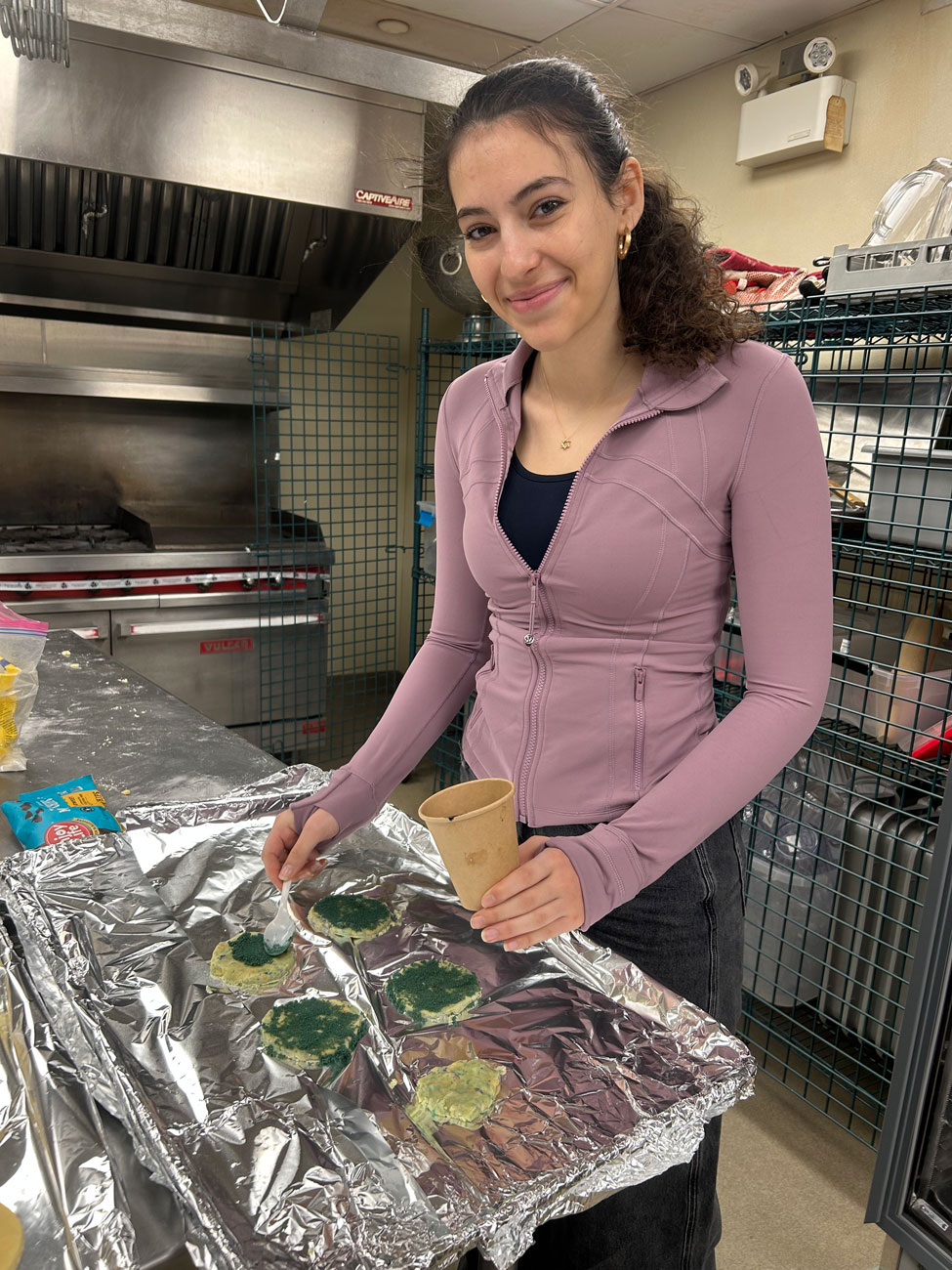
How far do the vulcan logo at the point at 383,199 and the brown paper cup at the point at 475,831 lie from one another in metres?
3.04

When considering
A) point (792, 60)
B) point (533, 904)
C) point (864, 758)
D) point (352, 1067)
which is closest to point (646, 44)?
point (792, 60)

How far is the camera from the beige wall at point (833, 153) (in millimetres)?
2723

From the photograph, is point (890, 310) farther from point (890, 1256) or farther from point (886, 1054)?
point (890, 1256)

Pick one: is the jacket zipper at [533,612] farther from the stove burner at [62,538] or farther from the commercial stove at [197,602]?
the stove burner at [62,538]

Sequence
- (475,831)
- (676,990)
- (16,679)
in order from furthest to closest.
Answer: (16,679), (676,990), (475,831)

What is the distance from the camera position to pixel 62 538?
3488 millimetres

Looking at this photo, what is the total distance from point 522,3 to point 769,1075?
348 cm

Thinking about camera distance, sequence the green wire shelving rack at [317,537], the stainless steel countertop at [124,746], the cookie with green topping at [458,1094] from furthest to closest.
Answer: the green wire shelving rack at [317,537] < the stainless steel countertop at [124,746] < the cookie with green topping at [458,1094]

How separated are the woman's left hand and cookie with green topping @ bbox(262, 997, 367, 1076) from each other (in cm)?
18

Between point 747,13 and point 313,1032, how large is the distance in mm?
3401

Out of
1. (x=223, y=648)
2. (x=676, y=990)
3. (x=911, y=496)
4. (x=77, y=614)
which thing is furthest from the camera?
(x=223, y=648)

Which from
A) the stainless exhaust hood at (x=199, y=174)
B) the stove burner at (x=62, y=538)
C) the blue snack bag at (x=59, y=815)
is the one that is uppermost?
the stainless exhaust hood at (x=199, y=174)

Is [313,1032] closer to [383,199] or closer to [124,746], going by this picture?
[124,746]

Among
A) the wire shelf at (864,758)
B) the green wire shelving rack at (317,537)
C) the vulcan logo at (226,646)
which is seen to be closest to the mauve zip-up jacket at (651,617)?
the wire shelf at (864,758)
